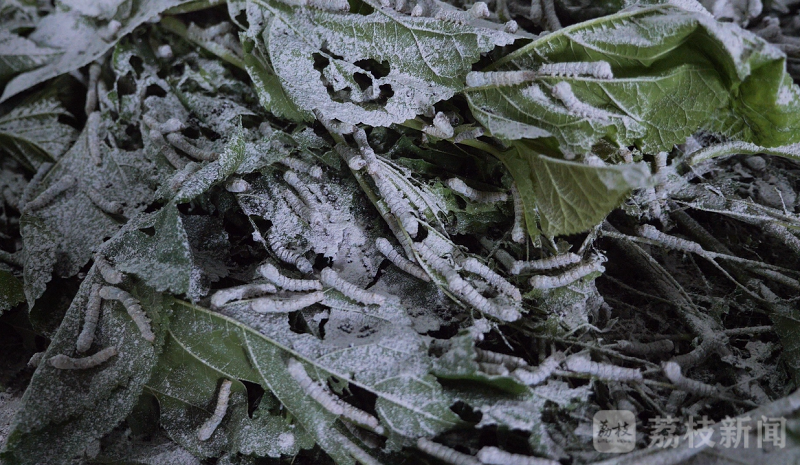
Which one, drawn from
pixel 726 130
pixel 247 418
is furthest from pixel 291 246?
pixel 726 130

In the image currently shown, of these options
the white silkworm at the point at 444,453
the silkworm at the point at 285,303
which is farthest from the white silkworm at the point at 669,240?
the silkworm at the point at 285,303

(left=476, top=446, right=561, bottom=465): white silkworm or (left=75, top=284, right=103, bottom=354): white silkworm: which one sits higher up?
(left=75, top=284, right=103, bottom=354): white silkworm

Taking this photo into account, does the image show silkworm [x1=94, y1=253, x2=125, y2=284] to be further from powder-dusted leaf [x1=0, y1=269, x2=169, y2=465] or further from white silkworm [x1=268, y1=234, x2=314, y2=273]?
white silkworm [x1=268, y1=234, x2=314, y2=273]

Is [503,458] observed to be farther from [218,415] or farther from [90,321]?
[90,321]

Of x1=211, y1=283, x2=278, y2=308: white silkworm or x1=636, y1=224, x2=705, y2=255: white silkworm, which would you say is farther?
x1=636, y1=224, x2=705, y2=255: white silkworm

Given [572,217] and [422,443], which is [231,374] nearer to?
[422,443]

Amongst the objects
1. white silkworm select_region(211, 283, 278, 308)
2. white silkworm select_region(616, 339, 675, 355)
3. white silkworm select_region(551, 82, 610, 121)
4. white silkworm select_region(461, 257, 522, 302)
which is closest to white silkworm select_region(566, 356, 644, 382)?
white silkworm select_region(616, 339, 675, 355)

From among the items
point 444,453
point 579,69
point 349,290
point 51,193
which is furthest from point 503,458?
point 51,193
